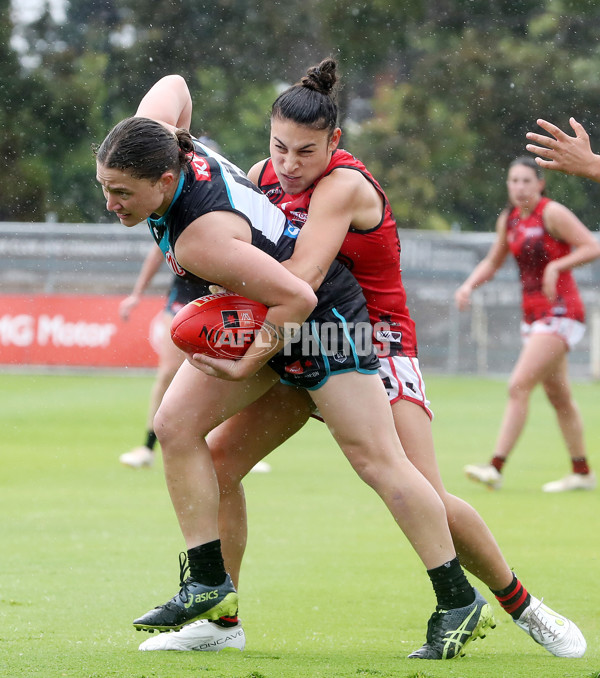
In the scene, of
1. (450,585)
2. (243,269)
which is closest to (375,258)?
(243,269)

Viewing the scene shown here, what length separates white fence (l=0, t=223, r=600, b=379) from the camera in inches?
784

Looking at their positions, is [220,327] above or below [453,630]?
above

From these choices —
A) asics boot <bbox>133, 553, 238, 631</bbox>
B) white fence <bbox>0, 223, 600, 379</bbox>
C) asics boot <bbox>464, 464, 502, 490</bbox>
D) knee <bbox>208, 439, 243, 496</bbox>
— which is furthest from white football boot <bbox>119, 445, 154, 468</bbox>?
white fence <bbox>0, 223, 600, 379</bbox>

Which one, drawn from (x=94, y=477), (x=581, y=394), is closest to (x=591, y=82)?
(x=581, y=394)

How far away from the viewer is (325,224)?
12.8 ft

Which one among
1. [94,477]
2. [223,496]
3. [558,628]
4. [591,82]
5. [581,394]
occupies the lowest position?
[581,394]

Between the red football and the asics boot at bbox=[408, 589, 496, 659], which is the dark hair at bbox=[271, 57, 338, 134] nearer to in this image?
the red football

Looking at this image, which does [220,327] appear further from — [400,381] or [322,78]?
[322,78]

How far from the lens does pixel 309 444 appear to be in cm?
1121

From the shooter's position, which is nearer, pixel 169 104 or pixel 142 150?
pixel 142 150

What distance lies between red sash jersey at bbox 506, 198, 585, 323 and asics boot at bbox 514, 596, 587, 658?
435cm

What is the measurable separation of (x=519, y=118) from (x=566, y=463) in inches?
808

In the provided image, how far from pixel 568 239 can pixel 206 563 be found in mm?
5241

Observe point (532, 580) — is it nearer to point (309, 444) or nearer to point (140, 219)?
point (140, 219)
